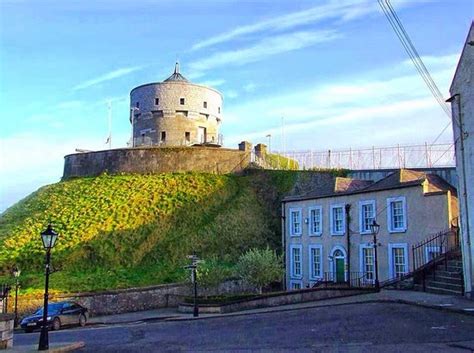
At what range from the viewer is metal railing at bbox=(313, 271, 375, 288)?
27.8m

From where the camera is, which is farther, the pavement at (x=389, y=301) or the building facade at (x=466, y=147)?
the building facade at (x=466, y=147)

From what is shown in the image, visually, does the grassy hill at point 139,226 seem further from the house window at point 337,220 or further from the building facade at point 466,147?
the building facade at point 466,147

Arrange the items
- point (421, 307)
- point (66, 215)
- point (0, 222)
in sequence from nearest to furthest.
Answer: point (421, 307), point (66, 215), point (0, 222)

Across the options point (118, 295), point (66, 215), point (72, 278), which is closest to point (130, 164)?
point (66, 215)

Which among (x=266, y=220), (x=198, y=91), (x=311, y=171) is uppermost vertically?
(x=198, y=91)

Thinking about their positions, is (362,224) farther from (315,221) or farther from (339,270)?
(315,221)

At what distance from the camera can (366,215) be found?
95.3 ft

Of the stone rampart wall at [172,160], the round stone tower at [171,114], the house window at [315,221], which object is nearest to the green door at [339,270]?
the house window at [315,221]

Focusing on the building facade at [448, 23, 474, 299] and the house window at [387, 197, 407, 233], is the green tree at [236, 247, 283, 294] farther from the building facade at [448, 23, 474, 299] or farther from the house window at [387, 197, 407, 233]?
the building facade at [448, 23, 474, 299]

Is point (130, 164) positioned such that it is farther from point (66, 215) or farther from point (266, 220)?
point (266, 220)

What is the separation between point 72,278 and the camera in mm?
34031

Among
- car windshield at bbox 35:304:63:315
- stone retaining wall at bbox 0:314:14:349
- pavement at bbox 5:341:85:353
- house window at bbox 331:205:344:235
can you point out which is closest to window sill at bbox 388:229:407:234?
house window at bbox 331:205:344:235

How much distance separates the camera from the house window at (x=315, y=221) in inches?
1250

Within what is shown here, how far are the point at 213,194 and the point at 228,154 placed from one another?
19.4 feet
